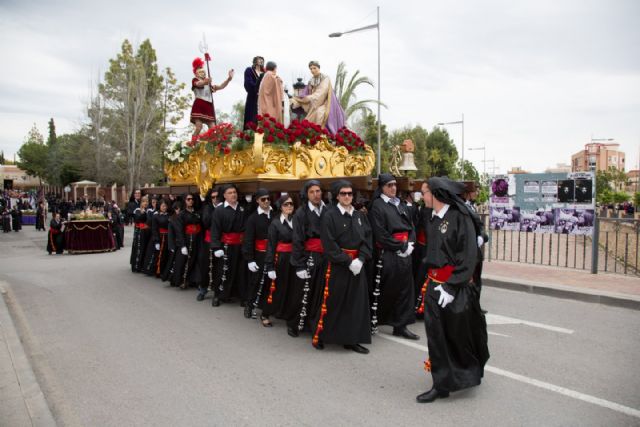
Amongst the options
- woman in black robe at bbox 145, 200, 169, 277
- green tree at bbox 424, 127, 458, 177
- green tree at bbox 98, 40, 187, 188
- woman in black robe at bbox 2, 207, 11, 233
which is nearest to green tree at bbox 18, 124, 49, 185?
green tree at bbox 98, 40, 187, 188

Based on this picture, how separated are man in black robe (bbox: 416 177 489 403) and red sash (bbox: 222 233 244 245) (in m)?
4.14

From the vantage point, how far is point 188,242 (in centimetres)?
853

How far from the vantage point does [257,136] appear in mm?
6984

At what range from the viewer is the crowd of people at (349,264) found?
12.5 feet

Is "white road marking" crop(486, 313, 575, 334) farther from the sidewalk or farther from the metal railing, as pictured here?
the metal railing

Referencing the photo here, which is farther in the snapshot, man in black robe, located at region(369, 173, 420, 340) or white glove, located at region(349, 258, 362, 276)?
man in black robe, located at region(369, 173, 420, 340)

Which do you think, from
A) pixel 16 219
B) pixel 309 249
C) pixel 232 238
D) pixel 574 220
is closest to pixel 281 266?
pixel 309 249

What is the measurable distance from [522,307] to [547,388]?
3.15 meters

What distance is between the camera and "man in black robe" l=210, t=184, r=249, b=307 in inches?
286

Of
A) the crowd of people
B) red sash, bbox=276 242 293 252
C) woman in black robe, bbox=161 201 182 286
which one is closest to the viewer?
the crowd of people

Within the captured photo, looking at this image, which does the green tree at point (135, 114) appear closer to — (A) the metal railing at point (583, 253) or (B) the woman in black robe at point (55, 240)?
(B) the woman in black robe at point (55, 240)

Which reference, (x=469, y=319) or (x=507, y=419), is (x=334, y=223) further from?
(x=507, y=419)

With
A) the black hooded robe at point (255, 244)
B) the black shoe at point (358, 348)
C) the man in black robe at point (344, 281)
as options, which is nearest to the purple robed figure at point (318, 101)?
the black hooded robe at point (255, 244)

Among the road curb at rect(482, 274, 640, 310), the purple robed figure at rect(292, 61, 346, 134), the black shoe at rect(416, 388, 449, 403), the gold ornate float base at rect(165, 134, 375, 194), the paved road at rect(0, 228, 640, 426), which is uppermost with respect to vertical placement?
the purple robed figure at rect(292, 61, 346, 134)
